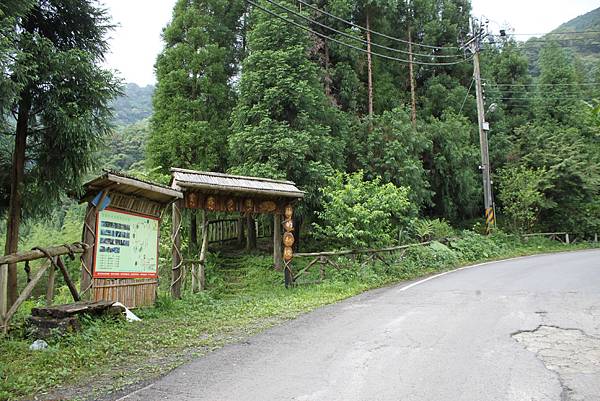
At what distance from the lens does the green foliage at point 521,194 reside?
903 inches

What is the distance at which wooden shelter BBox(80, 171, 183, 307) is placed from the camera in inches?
284

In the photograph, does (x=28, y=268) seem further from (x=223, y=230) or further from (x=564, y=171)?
(x=564, y=171)

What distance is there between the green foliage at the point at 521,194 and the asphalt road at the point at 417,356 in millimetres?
→ 15562

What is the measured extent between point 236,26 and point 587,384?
21132 millimetres

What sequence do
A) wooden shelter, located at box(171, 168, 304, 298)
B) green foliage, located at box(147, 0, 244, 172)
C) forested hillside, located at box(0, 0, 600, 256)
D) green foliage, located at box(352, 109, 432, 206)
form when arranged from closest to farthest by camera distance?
wooden shelter, located at box(171, 168, 304, 298)
forested hillside, located at box(0, 0, 600, 256)
green foliage, located at box(352, 109, 432, 206)
green foliage, located at box(147, 0, 244, 172)

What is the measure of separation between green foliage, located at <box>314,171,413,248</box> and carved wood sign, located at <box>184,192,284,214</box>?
68.4 inches

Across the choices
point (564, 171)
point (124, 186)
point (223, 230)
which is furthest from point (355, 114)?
point (124, 186)

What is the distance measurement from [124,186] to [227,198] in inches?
157

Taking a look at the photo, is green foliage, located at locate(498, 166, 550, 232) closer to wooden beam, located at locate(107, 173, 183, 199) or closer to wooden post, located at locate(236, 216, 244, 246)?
wooden post, located at locate(236, 216, 244, 246)

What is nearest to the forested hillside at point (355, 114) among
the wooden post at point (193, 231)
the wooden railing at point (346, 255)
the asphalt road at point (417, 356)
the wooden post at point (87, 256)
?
the wooden post at point (193, 231)

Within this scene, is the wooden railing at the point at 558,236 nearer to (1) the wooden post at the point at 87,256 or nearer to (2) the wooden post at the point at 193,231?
(2) the wooden post at the point at 193,231

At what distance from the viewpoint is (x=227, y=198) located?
11359 millimetres

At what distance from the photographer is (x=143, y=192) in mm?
8203

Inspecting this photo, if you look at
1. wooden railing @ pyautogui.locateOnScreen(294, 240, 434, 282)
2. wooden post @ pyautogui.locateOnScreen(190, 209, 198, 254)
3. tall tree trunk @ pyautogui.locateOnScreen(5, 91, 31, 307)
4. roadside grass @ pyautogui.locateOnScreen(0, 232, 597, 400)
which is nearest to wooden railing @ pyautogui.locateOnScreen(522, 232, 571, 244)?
roadside grass @ pyautogui.locateOnScreen(0, 232, 597, 400)
